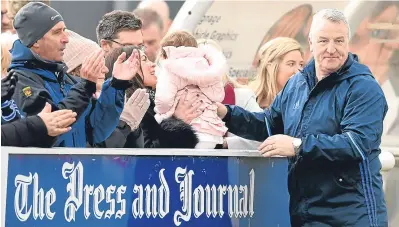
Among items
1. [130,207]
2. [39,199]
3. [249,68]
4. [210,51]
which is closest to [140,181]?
[130,207]

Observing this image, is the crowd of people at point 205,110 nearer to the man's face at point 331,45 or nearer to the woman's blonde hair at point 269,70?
the man's face at point 331,45

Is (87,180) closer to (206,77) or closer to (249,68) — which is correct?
(206,77)

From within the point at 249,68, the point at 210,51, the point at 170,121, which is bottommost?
the point at 249,68

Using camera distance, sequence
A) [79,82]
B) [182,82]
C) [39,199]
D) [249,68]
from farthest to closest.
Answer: [249,68] < [182,82] < [79,82] < [39,199]

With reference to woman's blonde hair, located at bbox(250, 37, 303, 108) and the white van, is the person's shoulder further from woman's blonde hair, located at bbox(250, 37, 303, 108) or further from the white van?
the white van

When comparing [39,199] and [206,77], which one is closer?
[39,199]

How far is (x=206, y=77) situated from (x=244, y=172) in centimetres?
49

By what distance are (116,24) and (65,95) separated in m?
1.16

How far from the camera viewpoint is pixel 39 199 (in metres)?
4.68

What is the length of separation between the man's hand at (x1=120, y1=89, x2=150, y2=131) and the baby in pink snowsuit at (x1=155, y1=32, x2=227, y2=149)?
64 mm

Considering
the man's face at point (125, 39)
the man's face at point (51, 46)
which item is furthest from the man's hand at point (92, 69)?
the man's face at point (125, 39)

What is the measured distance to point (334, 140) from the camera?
5.04 meters

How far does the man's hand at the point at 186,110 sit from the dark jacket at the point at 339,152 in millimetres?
471

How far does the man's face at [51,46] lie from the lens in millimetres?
5199
